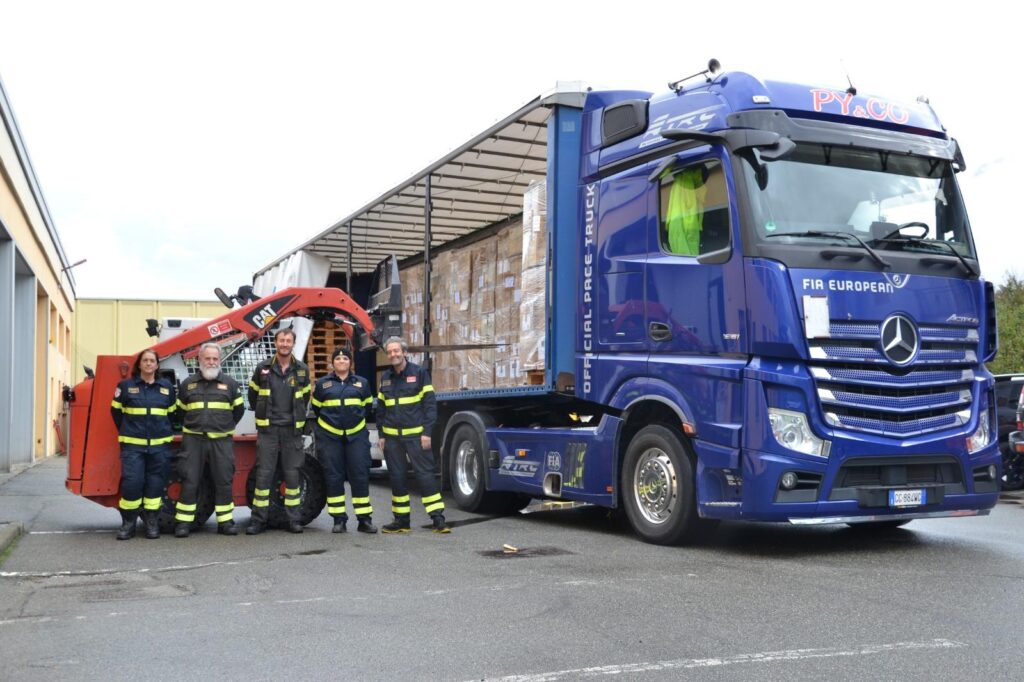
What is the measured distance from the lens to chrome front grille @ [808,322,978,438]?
303 inches

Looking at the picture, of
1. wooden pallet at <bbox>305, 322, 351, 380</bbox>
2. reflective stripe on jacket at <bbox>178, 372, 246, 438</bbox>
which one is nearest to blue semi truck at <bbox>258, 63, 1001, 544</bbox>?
reflective stripe on jacket at <bbox>178, 372, 246, 438</bbox>

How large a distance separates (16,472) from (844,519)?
53.8ft

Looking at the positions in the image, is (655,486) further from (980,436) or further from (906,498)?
(980,436)

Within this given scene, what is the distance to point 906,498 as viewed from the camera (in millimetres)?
7961

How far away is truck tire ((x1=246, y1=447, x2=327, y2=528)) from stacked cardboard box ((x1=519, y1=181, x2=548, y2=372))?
2.17m

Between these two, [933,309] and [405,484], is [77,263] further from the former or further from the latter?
[933,309]

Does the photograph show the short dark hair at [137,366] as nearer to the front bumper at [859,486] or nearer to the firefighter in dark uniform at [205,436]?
the firefighter in dark uniform at [205,436]

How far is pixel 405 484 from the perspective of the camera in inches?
394

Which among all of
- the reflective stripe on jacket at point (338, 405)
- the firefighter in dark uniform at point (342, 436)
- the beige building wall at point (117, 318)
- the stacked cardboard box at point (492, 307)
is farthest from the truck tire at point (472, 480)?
the beige building wall at point (117, 318)

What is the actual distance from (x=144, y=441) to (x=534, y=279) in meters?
3.76

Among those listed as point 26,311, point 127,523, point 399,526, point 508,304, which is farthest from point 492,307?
point 26,311

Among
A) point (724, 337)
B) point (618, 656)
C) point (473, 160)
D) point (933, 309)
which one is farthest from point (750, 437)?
point (473, 160)

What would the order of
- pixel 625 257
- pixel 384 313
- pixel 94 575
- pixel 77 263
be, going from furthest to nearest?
pixel 77 263, pixel 384 313, pixel 625 257, pixel 94 575

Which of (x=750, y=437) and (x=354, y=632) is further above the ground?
(x=750, y=437)
